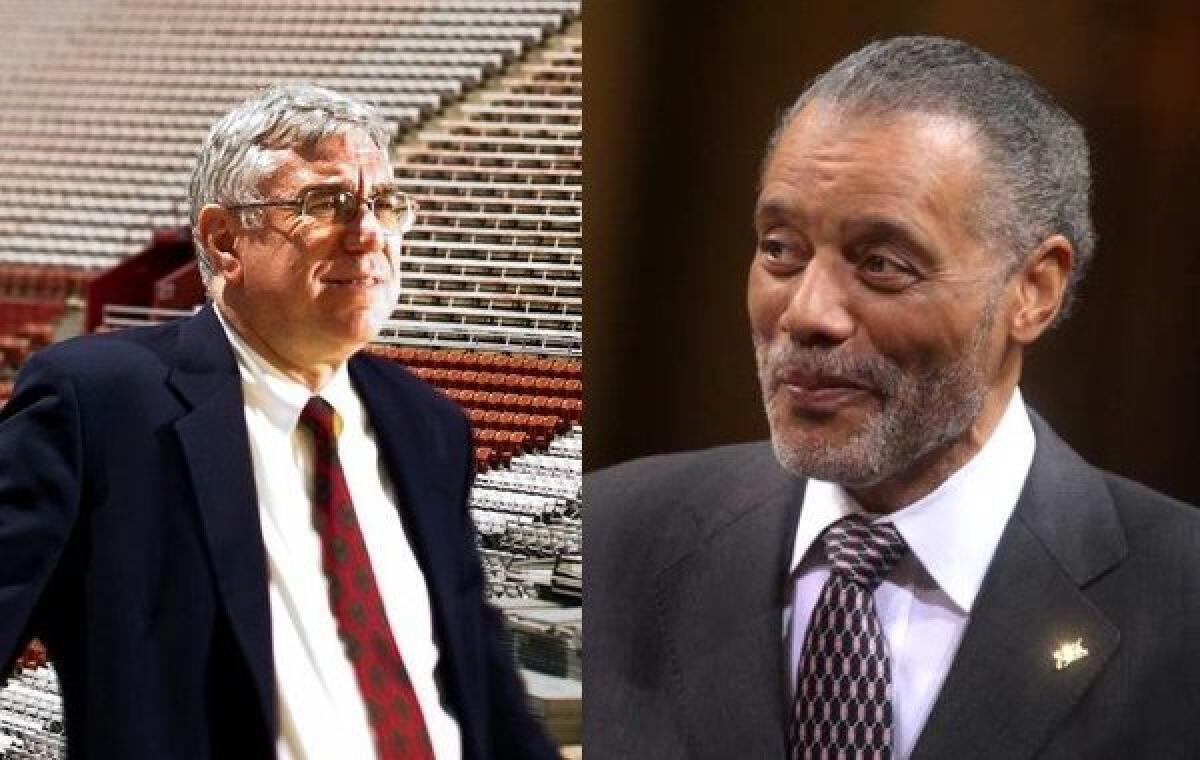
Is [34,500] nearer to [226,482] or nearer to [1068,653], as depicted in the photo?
[226,482]

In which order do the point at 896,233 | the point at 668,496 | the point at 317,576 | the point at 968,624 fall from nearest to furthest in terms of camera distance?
1. the point at 896,233
2. the point at 968,624
3. the point at 317,576
4. the point at 668,496

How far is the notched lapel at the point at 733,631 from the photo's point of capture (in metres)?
2.58

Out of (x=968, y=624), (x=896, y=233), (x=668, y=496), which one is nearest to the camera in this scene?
(x=896, y=233)

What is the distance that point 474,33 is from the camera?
2869mm

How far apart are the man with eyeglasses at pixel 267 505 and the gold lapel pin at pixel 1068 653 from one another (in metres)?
0.80

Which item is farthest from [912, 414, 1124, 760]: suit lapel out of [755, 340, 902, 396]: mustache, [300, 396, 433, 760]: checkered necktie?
[300, 396, 433, 760]: checkered necktie

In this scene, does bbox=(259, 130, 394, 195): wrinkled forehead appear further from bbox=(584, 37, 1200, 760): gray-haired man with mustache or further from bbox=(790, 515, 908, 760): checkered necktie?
bbox=(790, 515, 908, 760): checkered necktie

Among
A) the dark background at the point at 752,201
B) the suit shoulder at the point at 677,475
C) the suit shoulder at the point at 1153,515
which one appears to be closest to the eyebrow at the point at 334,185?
the dark background at the point at 752,201

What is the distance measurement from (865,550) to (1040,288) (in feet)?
1.48

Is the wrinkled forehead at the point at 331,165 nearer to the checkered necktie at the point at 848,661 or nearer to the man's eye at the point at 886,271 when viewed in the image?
the man's eye at the point at 886,271

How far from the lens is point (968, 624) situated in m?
2.49

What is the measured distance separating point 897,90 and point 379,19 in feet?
3.09

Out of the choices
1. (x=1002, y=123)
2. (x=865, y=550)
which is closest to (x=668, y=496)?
(x=865, y=550)

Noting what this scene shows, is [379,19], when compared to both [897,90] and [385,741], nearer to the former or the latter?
[897,90]
